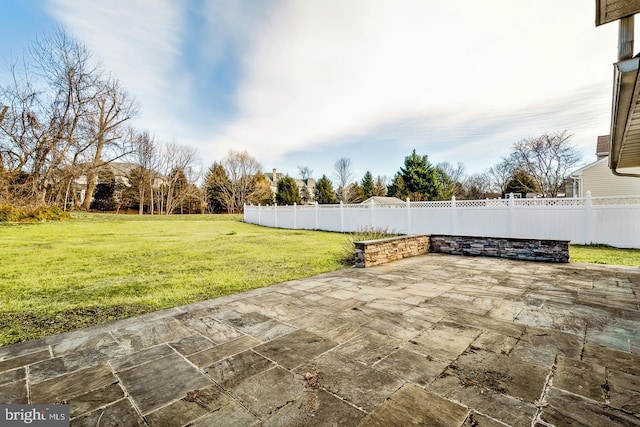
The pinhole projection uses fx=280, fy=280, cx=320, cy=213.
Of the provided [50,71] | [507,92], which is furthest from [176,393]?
[50,71]

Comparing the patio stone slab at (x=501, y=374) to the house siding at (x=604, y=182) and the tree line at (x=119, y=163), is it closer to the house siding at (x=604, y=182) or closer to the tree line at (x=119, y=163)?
the tree line at (x=119, y=163)

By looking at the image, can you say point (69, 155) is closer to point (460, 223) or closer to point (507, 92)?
point (460, 223)

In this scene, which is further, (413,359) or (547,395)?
(413,359)

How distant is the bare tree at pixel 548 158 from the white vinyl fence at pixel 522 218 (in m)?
13.8

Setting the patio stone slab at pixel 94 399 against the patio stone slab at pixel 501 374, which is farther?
the patio stone slab at pixel 501 374

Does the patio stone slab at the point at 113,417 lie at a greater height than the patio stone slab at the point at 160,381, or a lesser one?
greater

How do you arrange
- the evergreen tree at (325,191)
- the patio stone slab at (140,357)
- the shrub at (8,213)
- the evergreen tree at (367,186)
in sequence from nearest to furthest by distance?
the patio stone slab at (140,357), the shrub at (8,213), the evergreen tree at (367,186), the evergreen tree at (325,191)

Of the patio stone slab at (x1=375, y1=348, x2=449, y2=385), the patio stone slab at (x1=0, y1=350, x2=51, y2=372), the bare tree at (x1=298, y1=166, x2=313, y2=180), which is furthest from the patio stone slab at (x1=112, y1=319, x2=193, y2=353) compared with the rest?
the bare tree at (x1=298, y1=166, x2=313, y2=180)

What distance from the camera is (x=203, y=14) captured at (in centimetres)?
673

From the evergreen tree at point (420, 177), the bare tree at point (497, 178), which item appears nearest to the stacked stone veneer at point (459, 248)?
the evergreen tree at point (420, 177)

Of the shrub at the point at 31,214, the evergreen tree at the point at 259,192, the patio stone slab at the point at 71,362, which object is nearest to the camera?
the patio stone slab at the point at 71,362

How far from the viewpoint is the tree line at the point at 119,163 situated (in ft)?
42.0

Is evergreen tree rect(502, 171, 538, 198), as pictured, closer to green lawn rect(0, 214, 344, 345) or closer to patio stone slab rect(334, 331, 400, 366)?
green lawn rect(0, 214, 344, 345)

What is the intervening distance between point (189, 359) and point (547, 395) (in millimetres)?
2216
